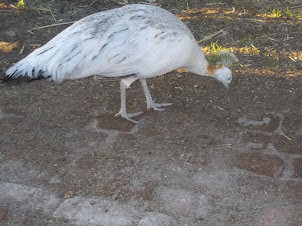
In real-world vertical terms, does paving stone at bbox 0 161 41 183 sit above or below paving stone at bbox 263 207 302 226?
above

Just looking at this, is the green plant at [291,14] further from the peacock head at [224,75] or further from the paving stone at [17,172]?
the paving stone at [17,172]

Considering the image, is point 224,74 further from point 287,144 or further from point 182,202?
point 182,202

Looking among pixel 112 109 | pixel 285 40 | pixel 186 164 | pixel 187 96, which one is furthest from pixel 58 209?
pixel 285 40

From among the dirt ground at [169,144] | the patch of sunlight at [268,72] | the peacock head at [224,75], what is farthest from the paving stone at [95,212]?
the patch of sunlight at [268,72]

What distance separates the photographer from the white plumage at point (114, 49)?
2.87m

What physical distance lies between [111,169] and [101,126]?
1.67 feet

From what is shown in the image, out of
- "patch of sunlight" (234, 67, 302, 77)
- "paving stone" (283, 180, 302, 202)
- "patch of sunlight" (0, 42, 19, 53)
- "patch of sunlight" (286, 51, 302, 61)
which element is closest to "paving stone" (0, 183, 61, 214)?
"paving stone" (283, 180, 302, 202)

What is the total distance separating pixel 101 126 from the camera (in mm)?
3133

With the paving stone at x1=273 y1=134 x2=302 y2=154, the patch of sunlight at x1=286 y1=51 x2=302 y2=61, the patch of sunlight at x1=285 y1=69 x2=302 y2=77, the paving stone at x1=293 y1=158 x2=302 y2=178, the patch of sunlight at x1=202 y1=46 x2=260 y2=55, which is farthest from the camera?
the patch of sunlight at x1=202 y1=46 x2=260 y2=55

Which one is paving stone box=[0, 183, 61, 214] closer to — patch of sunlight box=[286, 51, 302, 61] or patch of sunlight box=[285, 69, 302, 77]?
patch of sunlight box=[285, 69, 302, 77]

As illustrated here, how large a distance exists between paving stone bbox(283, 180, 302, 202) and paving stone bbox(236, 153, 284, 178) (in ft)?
0.29

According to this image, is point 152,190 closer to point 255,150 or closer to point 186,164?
point 186,164

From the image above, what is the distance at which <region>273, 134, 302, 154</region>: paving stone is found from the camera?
9.21 feet

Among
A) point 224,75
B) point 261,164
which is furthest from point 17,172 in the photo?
point 224,75
